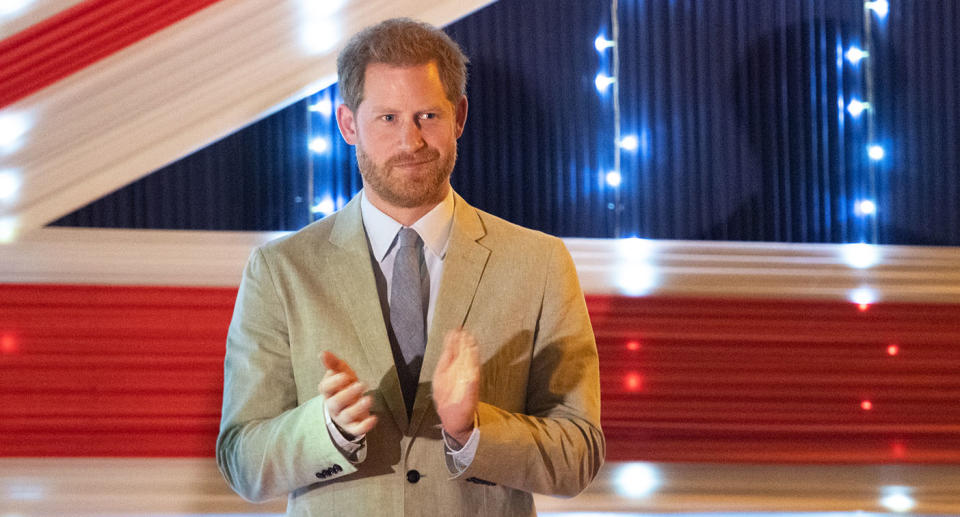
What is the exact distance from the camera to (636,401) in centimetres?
281

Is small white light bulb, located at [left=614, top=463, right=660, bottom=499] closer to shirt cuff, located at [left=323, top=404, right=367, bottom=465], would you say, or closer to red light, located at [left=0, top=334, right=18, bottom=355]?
shirt cuff, located at [left=323, top=404, right=367, bottom=465]

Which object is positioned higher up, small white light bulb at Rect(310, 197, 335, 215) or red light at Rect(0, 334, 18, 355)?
small white light bulb at Rect(310, 197, 335, 215)

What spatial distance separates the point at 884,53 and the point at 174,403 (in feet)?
8.16

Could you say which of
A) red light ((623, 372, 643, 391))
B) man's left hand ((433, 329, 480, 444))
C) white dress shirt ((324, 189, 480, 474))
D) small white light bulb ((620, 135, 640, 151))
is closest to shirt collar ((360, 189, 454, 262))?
white dress shirt ((324, 189, 480, 474))

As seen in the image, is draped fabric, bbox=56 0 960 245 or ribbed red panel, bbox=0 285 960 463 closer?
ribbed red panel, bbox=0 285 960 463

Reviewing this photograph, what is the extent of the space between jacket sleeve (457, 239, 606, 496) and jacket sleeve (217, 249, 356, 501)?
0.67 ft

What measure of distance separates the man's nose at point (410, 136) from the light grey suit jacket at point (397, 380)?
149mm

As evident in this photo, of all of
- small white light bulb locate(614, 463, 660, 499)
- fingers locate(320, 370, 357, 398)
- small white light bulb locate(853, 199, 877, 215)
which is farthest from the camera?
small white light bulb locate(853, 199, 877, 215)

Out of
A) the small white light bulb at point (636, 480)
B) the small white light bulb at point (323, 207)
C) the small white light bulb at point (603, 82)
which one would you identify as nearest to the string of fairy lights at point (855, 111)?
the small white light bulb at point (603, 82)

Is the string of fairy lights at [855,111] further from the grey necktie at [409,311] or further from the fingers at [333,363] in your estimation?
the fingers at [333,363]

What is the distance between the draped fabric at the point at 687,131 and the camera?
2836 mm

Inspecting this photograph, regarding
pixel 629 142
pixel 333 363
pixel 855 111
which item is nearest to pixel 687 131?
pixel 629 142

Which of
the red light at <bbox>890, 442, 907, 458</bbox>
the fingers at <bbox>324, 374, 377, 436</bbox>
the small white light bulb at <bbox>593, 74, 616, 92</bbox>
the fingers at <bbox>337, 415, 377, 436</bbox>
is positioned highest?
the small white light bulb at <bbox>593, 74, 616, 92</bbox>

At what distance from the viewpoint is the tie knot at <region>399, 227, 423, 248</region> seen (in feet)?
4.91
